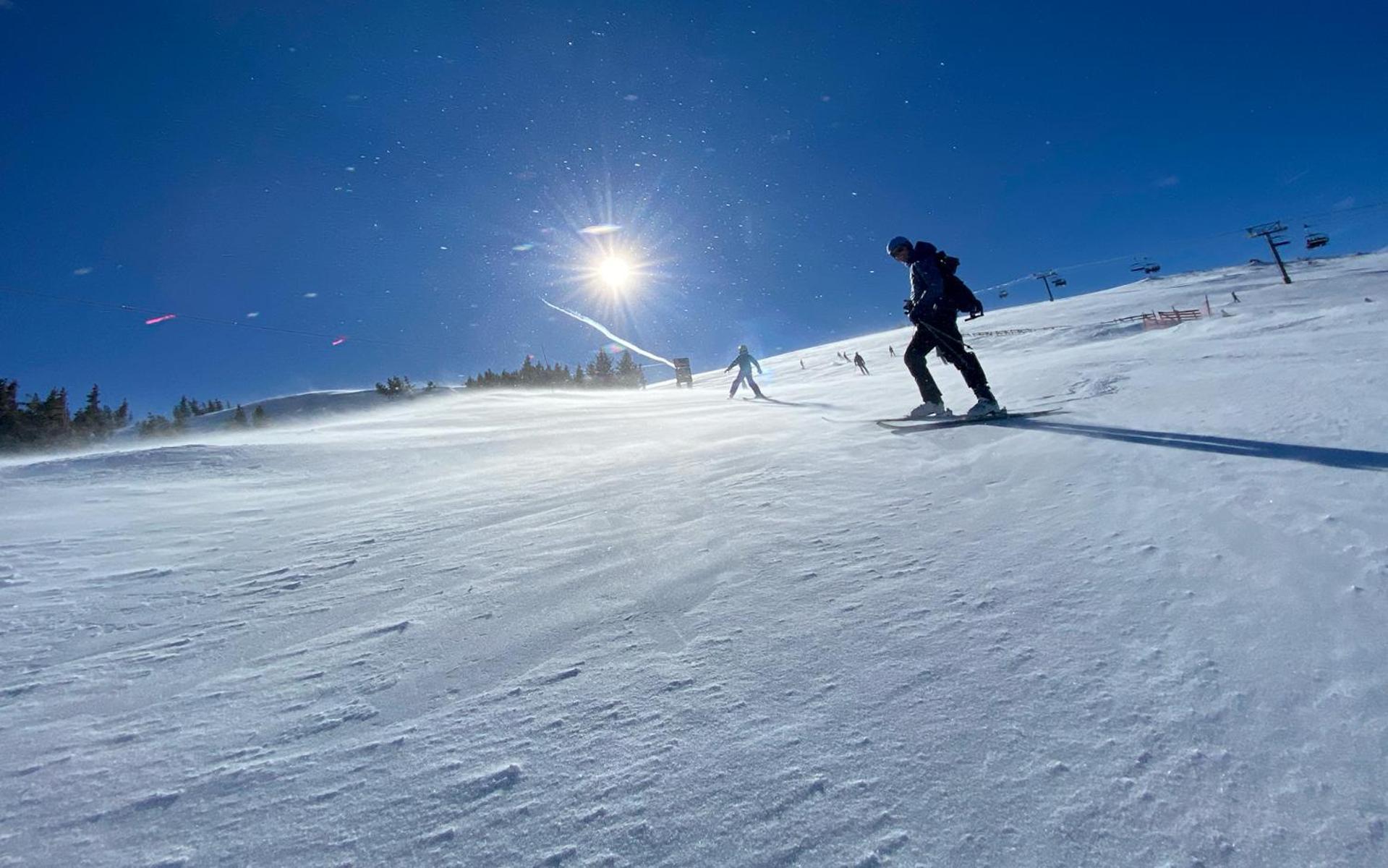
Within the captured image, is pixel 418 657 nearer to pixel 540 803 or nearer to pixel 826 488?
pixel 540 803

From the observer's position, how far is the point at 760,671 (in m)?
1.37

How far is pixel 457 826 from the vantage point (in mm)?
971

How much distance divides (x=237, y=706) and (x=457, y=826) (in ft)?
2.89

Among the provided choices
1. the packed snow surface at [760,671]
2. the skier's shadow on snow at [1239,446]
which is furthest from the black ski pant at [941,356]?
the packed snow surface at [760,671]

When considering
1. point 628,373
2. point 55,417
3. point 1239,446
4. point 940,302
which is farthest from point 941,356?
point 628,373

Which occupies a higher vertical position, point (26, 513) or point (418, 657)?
point (26, 513)

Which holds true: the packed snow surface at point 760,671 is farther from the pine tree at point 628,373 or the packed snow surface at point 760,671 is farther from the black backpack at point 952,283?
the pine tree at point 628,373

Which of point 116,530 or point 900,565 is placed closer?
point 900,565

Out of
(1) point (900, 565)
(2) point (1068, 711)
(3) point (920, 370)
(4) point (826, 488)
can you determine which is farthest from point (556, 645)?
(3) point (920, 370)

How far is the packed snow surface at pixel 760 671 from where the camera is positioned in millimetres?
907

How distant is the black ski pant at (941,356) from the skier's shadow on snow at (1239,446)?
49.2 inches

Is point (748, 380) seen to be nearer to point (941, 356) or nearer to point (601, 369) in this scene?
point (941, 356)

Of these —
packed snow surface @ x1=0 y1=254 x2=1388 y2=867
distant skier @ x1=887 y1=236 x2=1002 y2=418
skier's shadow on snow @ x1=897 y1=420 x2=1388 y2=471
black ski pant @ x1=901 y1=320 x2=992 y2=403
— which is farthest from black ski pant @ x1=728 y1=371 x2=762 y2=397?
packed snow surface @ x1=0 y1=254 x2=1388 y2=867

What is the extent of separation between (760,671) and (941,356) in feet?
15.7
